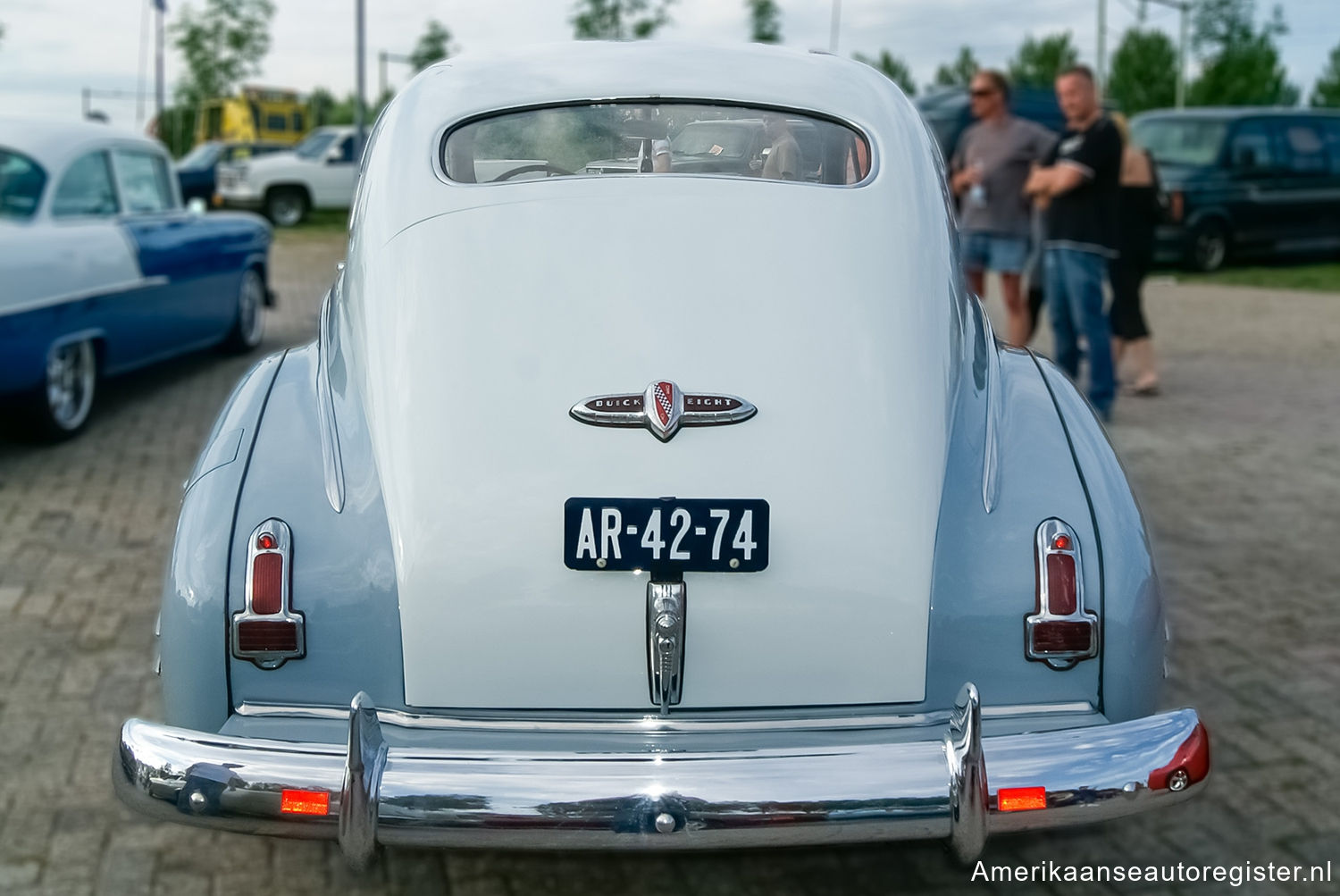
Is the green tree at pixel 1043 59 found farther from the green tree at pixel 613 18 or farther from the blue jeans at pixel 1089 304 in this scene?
the blue jeans at pixel 1089 304

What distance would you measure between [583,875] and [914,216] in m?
1.67

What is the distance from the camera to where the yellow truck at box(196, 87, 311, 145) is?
124 ft

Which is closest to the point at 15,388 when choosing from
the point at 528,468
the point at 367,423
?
the point at 367,423

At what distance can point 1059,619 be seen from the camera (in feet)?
8.56

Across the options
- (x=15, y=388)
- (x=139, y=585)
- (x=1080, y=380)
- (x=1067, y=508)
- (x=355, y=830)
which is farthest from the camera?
(x=1080, y=380)

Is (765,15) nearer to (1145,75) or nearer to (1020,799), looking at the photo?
(1145,75)

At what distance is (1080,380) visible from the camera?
28.1 feet

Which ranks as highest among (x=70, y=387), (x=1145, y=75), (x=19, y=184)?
(x=1145, y=75)

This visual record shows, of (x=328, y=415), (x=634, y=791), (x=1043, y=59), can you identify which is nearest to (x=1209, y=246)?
(x=328, y=415)

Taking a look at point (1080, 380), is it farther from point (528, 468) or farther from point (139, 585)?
point (528, 468)

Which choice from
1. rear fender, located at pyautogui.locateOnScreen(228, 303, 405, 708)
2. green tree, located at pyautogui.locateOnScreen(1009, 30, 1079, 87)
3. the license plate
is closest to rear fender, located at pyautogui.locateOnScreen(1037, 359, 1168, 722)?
the license plate

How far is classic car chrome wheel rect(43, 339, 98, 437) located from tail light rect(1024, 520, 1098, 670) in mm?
5372

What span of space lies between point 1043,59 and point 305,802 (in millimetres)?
72961

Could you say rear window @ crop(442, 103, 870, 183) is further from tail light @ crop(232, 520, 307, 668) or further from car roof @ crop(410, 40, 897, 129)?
tail light @ crop(232, 520, 307, 668)
